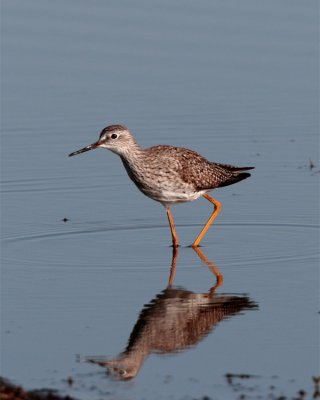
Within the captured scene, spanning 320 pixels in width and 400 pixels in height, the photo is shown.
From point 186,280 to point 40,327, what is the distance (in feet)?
7.10

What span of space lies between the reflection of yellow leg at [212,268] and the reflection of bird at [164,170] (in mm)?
377

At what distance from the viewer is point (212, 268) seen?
12812mm

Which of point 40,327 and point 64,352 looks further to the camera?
point 40,327

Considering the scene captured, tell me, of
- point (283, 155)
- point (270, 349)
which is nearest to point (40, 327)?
point (270, 349)

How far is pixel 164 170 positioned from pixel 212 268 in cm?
198

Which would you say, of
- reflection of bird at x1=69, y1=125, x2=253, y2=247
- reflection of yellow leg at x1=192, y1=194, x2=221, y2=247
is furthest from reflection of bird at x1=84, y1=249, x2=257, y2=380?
reflection of bird at x1=69, y1=125, x2=253, y2=247

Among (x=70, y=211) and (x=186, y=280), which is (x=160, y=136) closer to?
(x=70, y=211)

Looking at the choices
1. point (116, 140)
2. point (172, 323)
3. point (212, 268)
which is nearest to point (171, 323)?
point (172, 323)

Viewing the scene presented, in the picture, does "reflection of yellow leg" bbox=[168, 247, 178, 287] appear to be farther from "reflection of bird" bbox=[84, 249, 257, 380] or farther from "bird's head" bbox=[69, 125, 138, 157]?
"bird's head" bbox=[69, 125, 138, 157]

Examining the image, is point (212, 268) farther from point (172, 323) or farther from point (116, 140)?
point (116, 140)

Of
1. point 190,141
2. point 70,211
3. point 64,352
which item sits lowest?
point 64,352

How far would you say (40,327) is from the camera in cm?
1076

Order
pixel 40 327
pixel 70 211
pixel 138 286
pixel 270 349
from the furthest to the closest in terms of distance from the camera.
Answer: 1. pixel 70 211
2. pixel 138 286
3. pixel 40 327
4. pixel 270 349

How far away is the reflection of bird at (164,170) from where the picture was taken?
1430 cm
